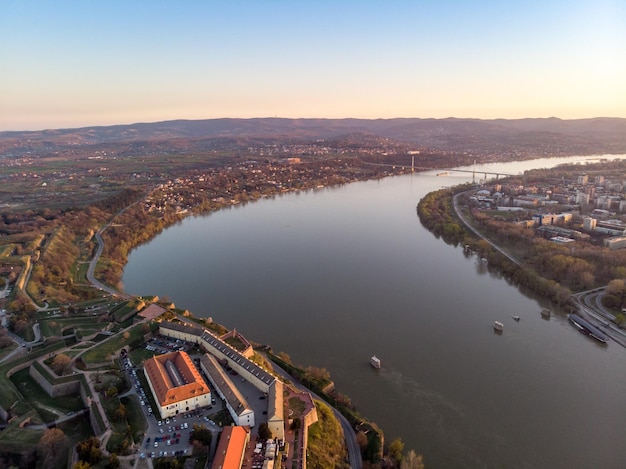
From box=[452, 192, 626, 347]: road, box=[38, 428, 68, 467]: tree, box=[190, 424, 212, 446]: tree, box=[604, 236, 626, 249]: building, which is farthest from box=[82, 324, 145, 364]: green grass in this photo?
box=[604, 236, 626, 249]: building

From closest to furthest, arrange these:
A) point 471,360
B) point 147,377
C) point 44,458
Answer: point 44,458 → point 147,377 → point 471,360

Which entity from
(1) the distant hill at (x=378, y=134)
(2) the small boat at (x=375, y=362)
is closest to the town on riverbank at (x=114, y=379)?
(2) the small boat at (x=375, y=362)

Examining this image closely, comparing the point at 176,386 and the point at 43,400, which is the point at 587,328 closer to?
the point at 176,386

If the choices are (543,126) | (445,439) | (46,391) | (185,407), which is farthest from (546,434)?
(543,126)

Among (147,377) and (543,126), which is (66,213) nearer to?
(147,377)

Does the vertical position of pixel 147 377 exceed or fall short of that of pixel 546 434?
it exceeds it

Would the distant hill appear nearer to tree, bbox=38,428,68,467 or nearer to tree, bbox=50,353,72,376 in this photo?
tree, bbox=50,353,72,376
